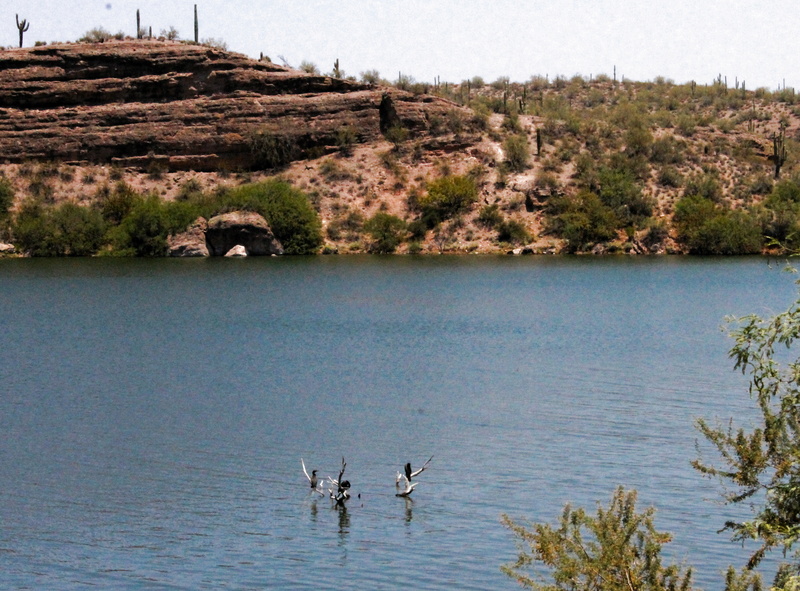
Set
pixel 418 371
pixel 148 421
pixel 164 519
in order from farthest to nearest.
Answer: pixel 418 371 → pixel 148 421 → pixel 164 519

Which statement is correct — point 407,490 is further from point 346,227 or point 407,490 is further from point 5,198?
point 5,198

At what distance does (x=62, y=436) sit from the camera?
20625 mm

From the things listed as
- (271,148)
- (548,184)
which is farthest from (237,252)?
(548,184)

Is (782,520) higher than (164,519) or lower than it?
higher

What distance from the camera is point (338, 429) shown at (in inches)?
836

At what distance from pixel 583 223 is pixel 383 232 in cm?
1382

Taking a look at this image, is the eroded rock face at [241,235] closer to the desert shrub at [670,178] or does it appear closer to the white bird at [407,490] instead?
the desert shrub at [670,178]

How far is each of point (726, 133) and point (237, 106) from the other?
42.6m

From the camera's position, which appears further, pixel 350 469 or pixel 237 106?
pixel 237 106

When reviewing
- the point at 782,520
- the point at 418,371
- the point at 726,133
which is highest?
the point at 726,133

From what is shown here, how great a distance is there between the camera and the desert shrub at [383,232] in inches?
3031

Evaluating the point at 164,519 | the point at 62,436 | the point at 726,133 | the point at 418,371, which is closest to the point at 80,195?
the point at 726,133

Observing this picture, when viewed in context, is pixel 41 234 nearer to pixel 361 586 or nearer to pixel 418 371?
pixel 418 371

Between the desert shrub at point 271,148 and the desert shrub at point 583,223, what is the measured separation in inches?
892
